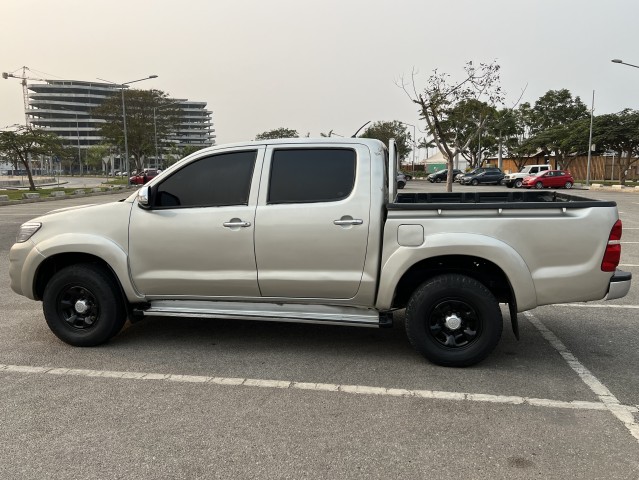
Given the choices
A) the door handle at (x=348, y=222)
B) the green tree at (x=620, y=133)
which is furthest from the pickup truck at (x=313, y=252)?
the green tree at (x=620, y=133)

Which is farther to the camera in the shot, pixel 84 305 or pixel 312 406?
pixel 84 305

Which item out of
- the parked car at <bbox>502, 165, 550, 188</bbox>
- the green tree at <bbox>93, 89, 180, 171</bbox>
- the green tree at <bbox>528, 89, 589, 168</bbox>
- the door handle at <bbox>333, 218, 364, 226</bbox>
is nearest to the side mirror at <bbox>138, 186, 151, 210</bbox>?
the door handle at <bbox>333, 218, 364, 226</bbox>

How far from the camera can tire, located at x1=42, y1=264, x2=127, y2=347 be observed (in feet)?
15.7

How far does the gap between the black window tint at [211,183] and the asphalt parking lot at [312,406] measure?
4.59ft

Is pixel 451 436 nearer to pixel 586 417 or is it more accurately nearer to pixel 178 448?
pixel 586 417

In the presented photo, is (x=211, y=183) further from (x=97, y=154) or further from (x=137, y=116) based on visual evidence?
(x=97, y=154)

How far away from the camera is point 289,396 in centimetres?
381

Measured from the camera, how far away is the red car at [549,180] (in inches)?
1455

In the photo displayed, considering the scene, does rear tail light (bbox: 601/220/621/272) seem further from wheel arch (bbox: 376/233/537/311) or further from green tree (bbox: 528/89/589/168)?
green tree (bbox: 528/89/589/168)

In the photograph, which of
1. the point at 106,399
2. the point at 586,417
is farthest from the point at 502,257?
the point at 106,399

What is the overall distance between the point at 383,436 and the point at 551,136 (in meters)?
53.4

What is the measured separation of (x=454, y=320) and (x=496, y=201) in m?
1.54

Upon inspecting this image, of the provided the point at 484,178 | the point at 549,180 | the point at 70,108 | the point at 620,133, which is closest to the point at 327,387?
the point at 549,180

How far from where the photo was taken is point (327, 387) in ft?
13.0
